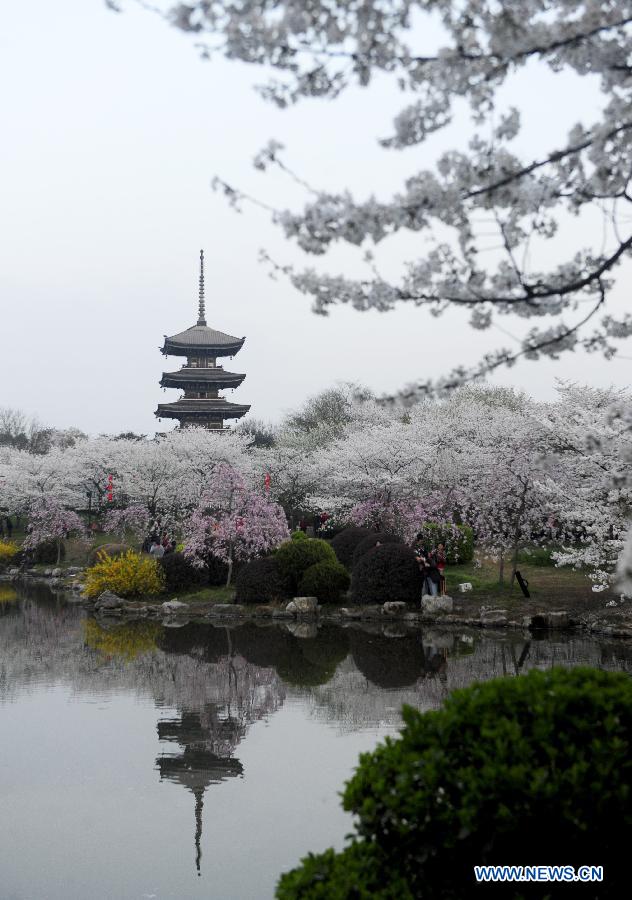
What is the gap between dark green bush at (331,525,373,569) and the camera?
77.6 feet

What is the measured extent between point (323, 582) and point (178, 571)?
4.55 metres

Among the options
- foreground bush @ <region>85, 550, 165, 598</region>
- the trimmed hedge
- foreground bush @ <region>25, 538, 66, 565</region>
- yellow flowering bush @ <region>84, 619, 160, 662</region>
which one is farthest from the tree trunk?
foreground bush @ <region>25, 538, 66, 565</region>

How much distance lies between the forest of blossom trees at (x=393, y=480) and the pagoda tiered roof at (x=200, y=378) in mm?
5440

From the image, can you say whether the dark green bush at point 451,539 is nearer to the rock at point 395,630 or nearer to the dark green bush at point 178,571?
the rock at point 395,630

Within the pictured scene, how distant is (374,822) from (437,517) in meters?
21.0

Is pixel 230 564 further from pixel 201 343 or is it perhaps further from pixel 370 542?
pixel 201 343

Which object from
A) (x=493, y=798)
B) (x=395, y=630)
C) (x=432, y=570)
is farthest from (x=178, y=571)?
(x=493, y=798)

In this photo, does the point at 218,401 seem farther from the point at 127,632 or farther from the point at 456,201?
the point at 456,201

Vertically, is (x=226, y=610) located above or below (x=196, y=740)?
above

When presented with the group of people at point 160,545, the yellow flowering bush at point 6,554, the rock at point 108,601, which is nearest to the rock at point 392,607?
the rock at point 108,601

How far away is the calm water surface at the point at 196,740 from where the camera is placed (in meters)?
5.74

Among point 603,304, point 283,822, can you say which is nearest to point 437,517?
point 283,822

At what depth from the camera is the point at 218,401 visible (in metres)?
48.5

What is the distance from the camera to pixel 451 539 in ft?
74.0
